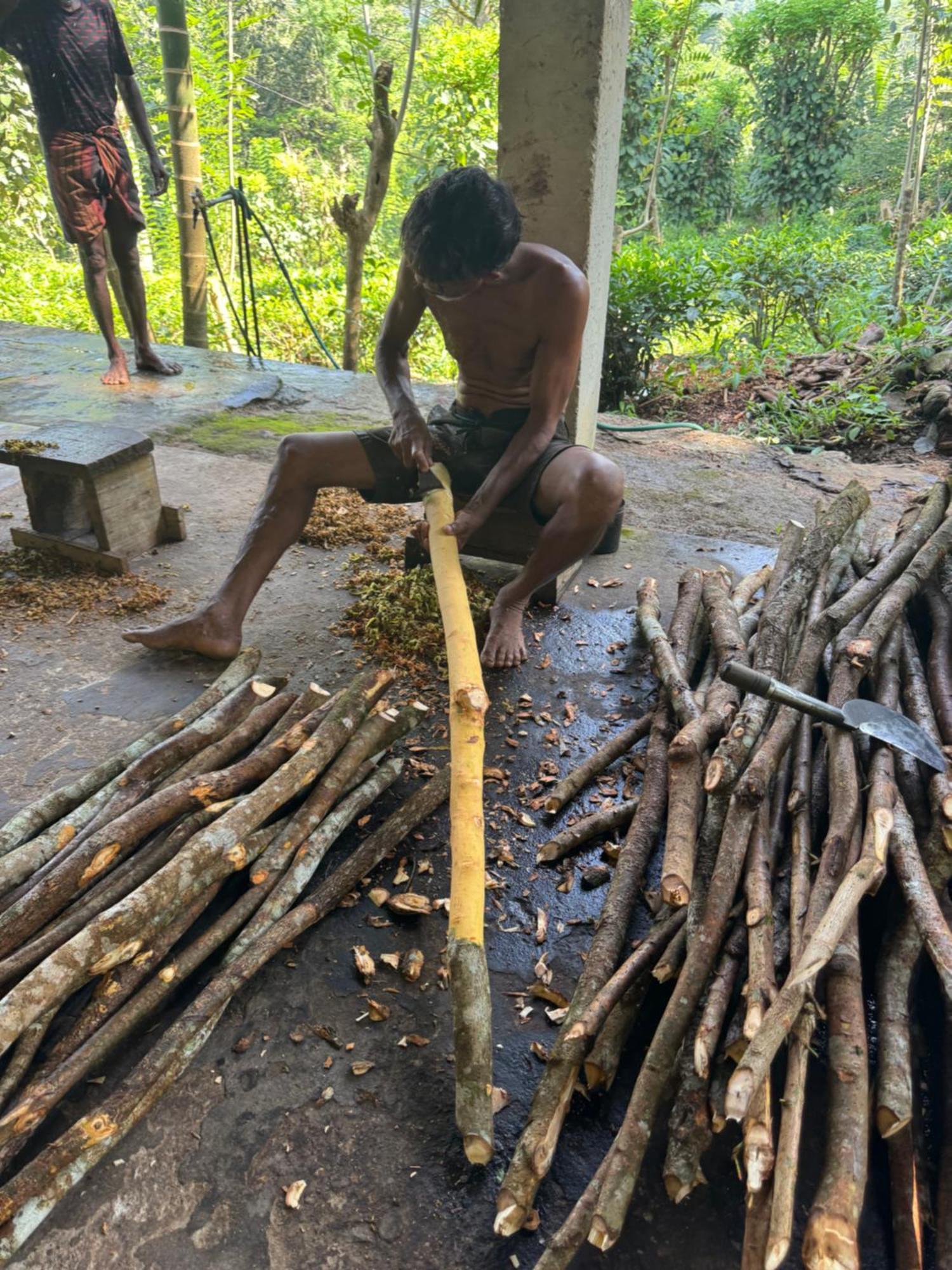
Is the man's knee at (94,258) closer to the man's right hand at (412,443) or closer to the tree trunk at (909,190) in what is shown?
the man's right hand at (412,443)

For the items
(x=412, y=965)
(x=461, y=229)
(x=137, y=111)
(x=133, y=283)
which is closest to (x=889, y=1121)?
(x=412, y=965)

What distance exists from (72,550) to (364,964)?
250cm

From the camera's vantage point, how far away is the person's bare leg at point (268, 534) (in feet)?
9.33

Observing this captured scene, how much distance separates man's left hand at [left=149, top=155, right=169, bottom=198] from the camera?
5.46 metres

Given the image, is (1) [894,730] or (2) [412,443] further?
(2) [412,443]

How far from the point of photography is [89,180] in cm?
502

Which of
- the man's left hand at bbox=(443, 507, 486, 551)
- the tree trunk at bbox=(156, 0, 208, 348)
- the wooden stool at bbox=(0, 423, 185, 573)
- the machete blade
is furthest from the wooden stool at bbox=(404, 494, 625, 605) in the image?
the tree trunk at bbox=(156, 0, 208, 348)

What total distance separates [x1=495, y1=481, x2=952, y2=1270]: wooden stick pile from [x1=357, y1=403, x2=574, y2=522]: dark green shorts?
2.76ft

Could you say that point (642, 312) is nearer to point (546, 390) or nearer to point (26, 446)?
point (546, 390)

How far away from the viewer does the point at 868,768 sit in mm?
1943

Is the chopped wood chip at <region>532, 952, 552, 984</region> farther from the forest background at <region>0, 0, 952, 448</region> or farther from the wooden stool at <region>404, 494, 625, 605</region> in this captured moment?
the forest background at <region>0, 0, 952, 448</region>

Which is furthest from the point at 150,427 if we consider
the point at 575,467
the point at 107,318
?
the point at 575,467

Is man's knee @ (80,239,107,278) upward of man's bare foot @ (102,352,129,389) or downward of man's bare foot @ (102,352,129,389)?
upward

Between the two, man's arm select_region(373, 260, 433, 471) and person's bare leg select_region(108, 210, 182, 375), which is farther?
person's bare leg select_region(108, 210, 182, 375)
